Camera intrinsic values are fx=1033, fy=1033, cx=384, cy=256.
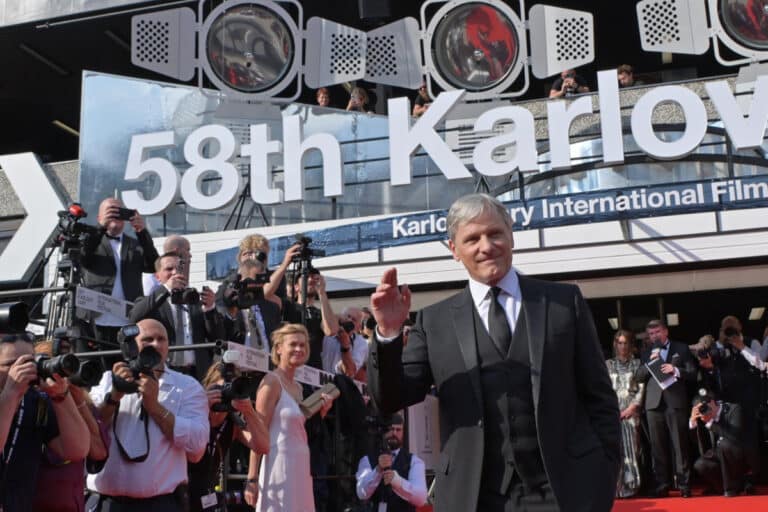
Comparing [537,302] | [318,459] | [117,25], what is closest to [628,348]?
[318,459]

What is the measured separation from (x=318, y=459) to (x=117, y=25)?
1513 cm

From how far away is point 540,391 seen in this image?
296cm

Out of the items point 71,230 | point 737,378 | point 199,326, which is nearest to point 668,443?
point 737,378

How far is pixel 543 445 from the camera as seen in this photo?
290 centimetres

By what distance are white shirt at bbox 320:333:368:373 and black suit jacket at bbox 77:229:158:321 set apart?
5.29 ft

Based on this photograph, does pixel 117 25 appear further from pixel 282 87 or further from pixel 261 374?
Answer: pixel 261 374

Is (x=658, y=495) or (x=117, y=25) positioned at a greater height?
(x=117, y=25)

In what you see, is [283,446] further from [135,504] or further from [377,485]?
[377,485]

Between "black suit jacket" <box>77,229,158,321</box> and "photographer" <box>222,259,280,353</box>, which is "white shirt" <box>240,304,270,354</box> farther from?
"black suit jacket" <box>77,229,158,321</box>

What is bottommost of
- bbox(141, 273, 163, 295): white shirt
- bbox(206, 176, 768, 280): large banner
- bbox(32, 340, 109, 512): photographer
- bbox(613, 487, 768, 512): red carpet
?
bbox(613, 487, 768, 512): red carpet

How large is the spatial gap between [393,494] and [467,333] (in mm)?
4444

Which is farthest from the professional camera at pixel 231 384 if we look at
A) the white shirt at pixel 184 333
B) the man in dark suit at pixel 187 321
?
the white shirt at pixel 184 333

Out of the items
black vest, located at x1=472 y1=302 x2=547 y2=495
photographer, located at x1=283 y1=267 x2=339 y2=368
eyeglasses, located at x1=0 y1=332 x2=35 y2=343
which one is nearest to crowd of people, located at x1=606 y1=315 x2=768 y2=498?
photographer, located at x1=283 y1=267 x2=339 y2=368

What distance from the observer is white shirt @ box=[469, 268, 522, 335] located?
3158mm
